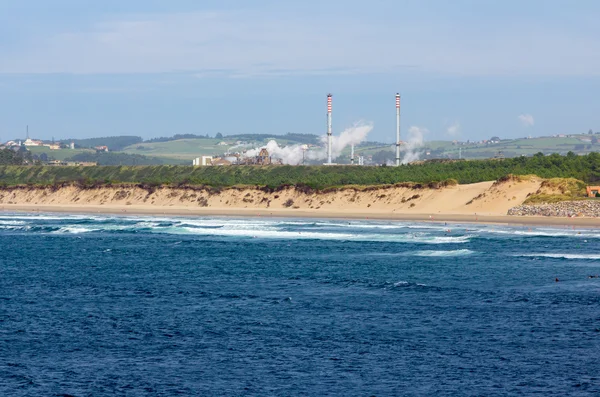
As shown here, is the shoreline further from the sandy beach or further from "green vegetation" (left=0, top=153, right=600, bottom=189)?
"green vegetation" (left=0, top=153, right=600, bottom=189)

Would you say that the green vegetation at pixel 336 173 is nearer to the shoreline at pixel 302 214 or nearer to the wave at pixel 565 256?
the shoreline at pixel 302 214

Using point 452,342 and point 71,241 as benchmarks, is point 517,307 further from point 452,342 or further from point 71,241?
point 71,241

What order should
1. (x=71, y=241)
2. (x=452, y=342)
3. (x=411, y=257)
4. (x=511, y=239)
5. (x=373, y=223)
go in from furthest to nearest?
(x=373, y=223)
(x=71, y=241)
(x=511, y=239)
(x=411, y=257)
(x=452, y=342)

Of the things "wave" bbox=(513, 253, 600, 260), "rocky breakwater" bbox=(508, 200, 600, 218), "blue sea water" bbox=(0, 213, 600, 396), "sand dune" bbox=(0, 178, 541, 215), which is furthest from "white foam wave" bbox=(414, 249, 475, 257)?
"sand dune" bbox=(0, 178, 541, 215)

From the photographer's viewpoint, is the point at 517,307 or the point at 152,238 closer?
the point at 517,307

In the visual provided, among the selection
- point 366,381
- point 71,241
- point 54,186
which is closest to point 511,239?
point 71,241


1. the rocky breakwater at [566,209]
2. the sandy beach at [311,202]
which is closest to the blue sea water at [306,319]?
the rocky breakwater at [566,209]
